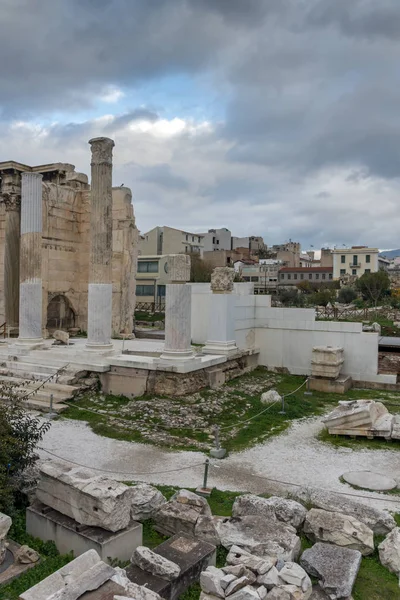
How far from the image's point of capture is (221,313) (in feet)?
45.2

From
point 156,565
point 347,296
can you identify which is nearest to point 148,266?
point 347,296

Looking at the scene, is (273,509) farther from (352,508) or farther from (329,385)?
(329,385)

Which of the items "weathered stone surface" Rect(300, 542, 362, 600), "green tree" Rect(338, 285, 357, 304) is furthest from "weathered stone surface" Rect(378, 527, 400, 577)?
"green tree" Rect(338, 285, 357, 304)

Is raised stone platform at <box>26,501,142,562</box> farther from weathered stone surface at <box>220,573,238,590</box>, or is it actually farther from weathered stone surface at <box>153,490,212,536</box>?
weathered stone surface at <box>220,573,238,590</box>

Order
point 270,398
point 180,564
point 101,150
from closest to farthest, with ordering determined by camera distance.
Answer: point 180,564, point 270,398, point 101,150

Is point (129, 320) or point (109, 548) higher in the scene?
point (129, 320)

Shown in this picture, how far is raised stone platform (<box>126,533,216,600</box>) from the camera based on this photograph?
170 inches

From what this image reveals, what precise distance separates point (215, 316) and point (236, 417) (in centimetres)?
411

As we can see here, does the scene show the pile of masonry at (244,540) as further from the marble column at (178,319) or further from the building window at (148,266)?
the building window at (148,266)

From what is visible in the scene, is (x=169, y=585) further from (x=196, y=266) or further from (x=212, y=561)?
(x=196, y=266)

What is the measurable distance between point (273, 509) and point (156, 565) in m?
1.72

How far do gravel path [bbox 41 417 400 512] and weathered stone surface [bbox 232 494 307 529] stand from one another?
0.95m

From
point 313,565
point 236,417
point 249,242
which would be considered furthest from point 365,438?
point 249,242

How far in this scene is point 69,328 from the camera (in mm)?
18422
